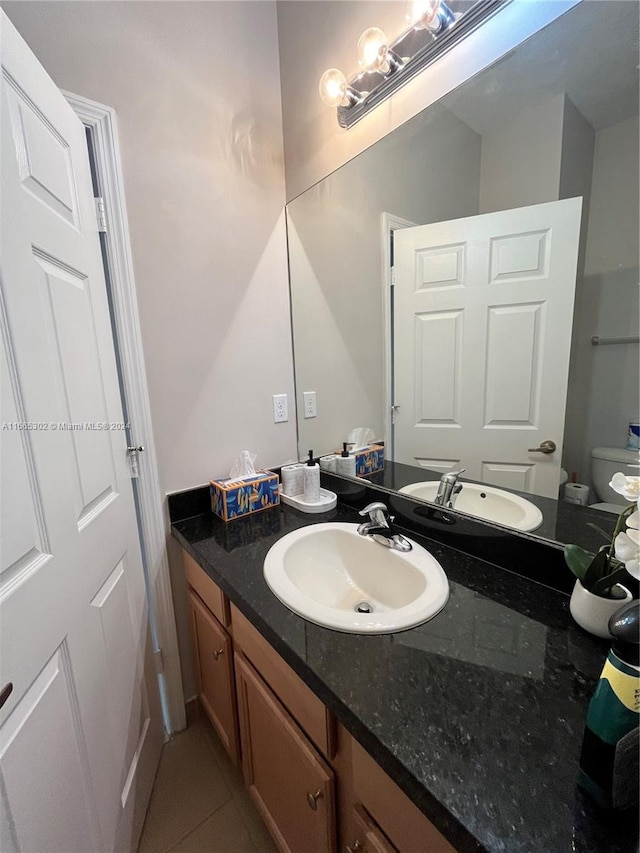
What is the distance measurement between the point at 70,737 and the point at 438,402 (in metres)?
1.19

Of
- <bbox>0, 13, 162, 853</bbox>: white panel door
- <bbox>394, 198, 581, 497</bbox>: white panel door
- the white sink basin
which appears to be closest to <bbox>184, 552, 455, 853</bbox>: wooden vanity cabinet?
the white sink basin

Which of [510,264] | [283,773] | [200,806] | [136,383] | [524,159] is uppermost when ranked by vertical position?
[524,159]

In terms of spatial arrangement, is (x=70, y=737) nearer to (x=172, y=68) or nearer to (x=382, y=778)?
(x=382, y=778)

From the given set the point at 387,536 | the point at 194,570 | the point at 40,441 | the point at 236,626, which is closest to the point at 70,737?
the point at 236,626

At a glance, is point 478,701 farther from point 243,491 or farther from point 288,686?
point 243,491

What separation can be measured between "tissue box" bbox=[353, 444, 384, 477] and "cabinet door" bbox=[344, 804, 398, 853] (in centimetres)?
88

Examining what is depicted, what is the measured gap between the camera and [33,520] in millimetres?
688

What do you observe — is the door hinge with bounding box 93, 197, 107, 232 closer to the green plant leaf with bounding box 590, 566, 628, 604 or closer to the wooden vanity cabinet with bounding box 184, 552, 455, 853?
the wooden vanity cabinet with bounding box 184, 552, 455, 853

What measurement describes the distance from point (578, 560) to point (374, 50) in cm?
137

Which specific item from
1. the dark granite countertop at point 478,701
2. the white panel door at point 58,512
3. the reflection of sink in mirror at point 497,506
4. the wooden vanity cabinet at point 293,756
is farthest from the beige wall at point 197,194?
the reflection of sink in mirror at point 497,506

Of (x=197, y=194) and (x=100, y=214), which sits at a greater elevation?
(x=197, y=194)

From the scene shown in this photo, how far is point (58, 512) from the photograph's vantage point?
2.50 feet

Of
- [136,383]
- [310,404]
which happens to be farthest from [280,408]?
[136,383]

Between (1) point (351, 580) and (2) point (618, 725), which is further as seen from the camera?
(1) point (351, 580)
